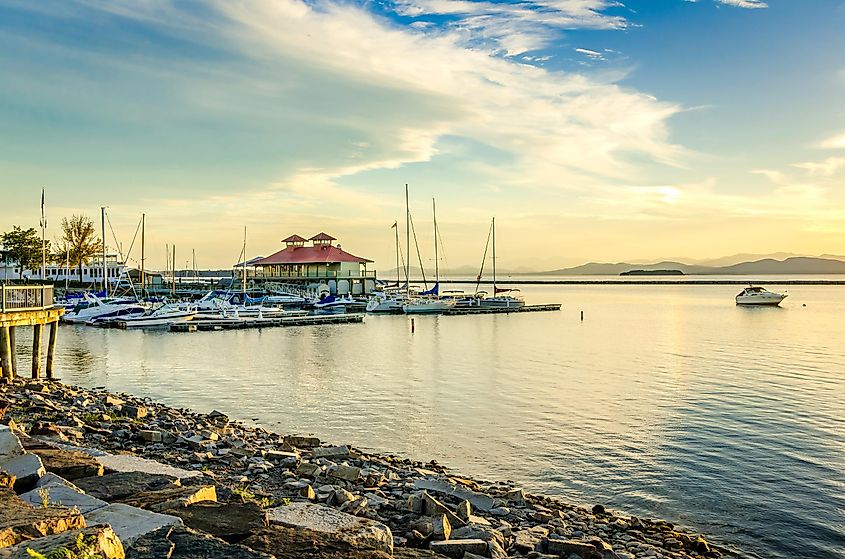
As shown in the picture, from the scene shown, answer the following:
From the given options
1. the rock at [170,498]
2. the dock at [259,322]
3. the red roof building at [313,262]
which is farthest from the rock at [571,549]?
the red roof building at [313,262]

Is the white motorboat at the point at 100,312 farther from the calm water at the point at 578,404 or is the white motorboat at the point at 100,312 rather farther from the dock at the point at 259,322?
the calm water at the point at 578,404

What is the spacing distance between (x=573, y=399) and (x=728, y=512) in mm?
12525

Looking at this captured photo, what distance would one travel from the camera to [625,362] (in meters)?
38.1

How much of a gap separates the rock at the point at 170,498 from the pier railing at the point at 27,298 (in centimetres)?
1904

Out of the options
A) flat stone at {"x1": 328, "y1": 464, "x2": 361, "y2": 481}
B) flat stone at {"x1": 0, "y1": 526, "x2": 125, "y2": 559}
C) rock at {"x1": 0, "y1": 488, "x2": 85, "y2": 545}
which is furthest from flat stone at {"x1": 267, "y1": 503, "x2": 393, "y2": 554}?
flat stone at {"x1": 328, "y1": 464, "x2": 361, "y2": 481}

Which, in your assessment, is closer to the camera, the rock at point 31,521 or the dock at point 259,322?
the rock at point 31,521

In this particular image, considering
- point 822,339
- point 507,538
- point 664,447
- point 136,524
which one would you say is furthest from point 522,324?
point 136,524

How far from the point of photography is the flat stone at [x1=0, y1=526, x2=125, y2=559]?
452cm

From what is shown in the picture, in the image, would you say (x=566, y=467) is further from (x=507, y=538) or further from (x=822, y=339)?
(x=822, y=339)

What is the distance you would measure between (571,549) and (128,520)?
18.8ft

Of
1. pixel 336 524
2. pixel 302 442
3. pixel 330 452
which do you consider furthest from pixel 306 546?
pixel 302 442

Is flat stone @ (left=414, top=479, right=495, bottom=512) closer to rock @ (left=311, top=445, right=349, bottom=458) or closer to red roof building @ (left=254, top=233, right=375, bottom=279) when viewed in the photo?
rock @ (left=311, top=445, right=349, bottom=458)

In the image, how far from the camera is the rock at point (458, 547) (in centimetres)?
761

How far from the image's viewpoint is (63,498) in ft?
22.5
